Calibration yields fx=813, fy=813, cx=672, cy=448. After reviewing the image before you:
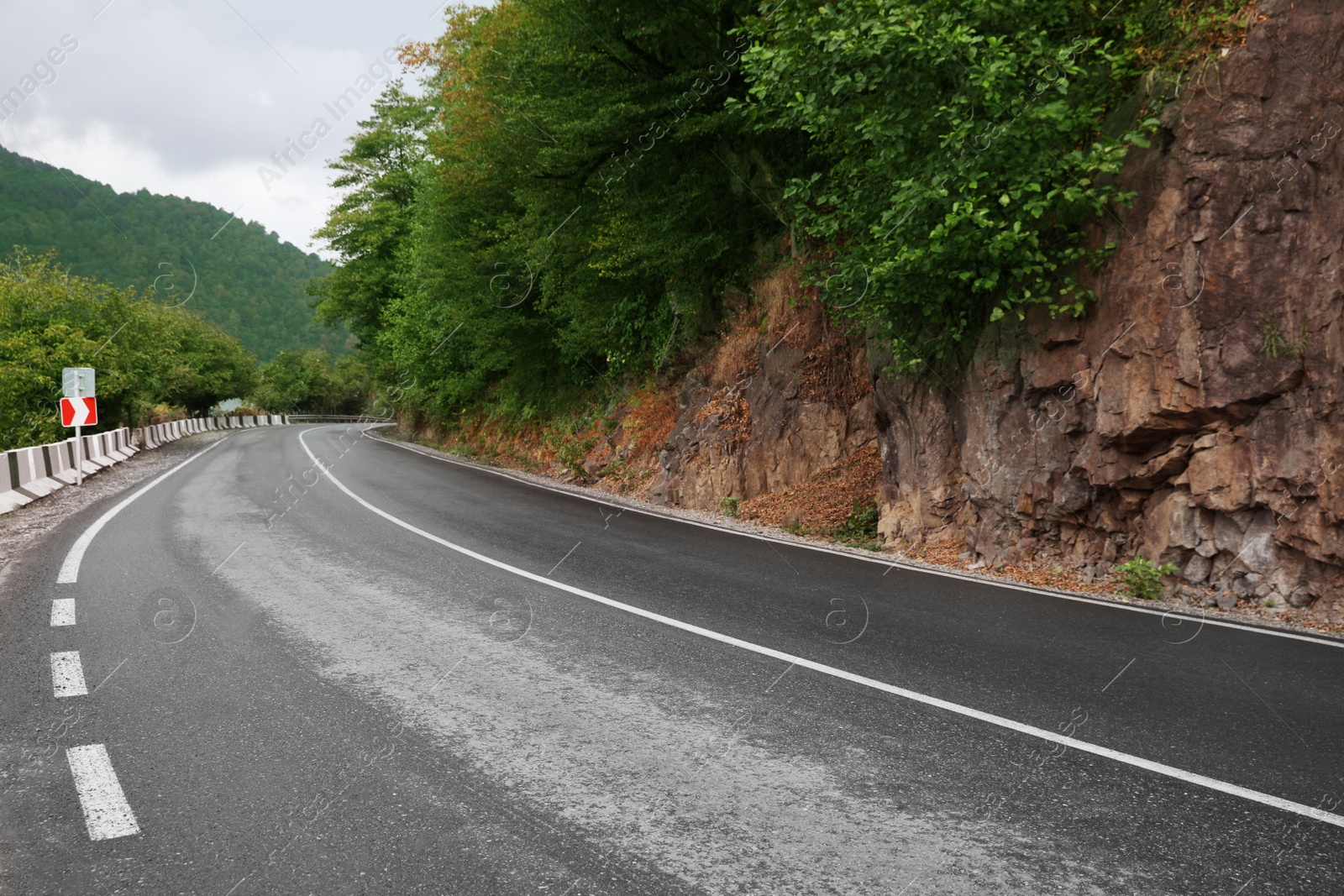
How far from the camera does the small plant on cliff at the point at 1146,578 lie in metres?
8.23

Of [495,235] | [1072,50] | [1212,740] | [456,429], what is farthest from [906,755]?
[456,429]

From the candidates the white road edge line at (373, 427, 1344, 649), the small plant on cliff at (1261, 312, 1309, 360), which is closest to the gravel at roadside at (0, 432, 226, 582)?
the white road edge line at (373, 427, 1344, 649)

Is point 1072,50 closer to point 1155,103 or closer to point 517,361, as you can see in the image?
point 1155,103

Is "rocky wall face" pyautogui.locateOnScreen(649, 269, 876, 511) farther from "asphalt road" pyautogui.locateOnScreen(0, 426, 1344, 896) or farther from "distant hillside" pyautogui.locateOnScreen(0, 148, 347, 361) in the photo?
"distant hillside" pyautogui.locateOnScreen(0, 148, 347, 361)

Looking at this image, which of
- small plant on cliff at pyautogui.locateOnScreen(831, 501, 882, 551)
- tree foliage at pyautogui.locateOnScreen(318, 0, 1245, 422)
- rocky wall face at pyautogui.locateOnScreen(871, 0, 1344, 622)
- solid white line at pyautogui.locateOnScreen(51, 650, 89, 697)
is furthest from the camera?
small plant on cliff at pyautogui.locateOnScreen(831, 501, 882, 551)

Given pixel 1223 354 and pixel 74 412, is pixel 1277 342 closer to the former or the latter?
pixel 1223 354

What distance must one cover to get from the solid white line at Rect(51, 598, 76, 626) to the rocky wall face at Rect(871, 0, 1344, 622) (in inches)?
374

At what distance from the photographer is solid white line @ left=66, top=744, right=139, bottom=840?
3.28 metres

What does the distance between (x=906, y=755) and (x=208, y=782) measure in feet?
10.9

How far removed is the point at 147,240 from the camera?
254 feet

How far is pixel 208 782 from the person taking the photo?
368 centimetres

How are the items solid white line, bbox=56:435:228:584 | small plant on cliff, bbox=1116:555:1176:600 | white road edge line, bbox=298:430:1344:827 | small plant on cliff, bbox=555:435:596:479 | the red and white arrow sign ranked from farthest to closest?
small plant on cliff, bbox=555:435:596:479
the red and white arrow sign
small plant on cliff, bbox=1116:555:1176:600
solid white line, bbox=56:435:228:584
white road edge line, bbox=298:430:1344:827

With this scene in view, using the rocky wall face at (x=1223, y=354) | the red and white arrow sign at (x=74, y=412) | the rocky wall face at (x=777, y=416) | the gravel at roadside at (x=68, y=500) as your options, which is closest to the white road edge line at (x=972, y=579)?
the rocky wall face at (x=1223, y=354)

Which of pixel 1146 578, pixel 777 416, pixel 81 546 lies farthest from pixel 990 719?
pixel 777 416
